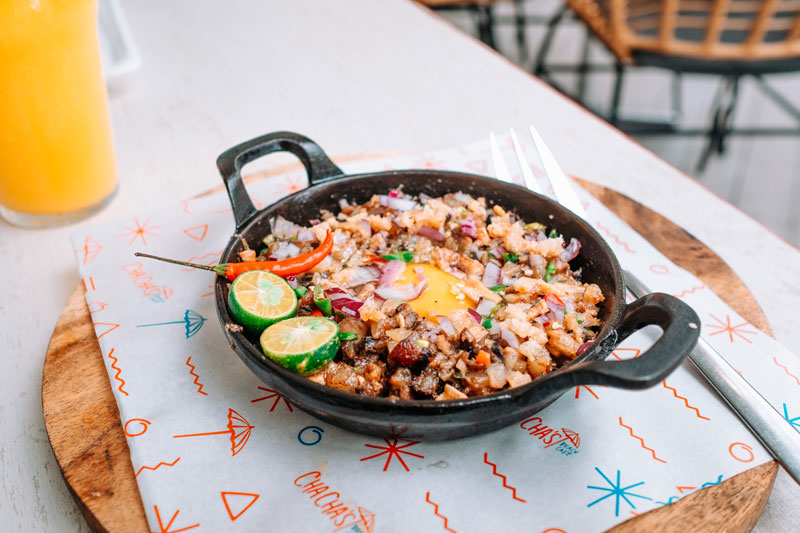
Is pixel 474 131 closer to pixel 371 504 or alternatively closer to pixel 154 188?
pixel 154 188

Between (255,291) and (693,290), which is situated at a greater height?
(255,291)

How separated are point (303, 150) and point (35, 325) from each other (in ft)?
2.76

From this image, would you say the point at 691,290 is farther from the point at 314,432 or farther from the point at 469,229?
the point at 314,432

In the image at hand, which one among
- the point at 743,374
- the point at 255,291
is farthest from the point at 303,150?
the point at 743,374

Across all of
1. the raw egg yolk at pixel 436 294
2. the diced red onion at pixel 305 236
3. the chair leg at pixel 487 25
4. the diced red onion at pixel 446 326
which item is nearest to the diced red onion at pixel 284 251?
the diced red onion at pixel 305 236

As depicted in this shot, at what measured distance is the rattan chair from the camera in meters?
Answer: 3.47

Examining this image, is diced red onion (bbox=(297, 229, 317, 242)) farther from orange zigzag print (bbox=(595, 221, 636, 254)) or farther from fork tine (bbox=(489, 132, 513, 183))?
orange zigzag print (bbox=(595, 221, 636, 254))

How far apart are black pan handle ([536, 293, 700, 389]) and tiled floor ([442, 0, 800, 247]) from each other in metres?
3.46

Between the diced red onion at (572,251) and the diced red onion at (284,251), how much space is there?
65 centimetres

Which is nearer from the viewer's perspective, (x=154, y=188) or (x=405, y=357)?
(x=405, y=357)

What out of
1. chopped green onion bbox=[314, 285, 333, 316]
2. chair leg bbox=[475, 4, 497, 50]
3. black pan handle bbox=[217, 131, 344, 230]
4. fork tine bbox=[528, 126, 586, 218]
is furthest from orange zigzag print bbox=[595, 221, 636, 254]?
chair leg bbox=[475, 4, 497, 50]

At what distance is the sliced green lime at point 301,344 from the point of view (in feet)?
3.99

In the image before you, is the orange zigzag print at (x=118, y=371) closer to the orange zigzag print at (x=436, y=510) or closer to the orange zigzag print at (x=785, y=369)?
the orange zigzag print at (x=436, y=510)

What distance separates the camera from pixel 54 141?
6.32 ft
